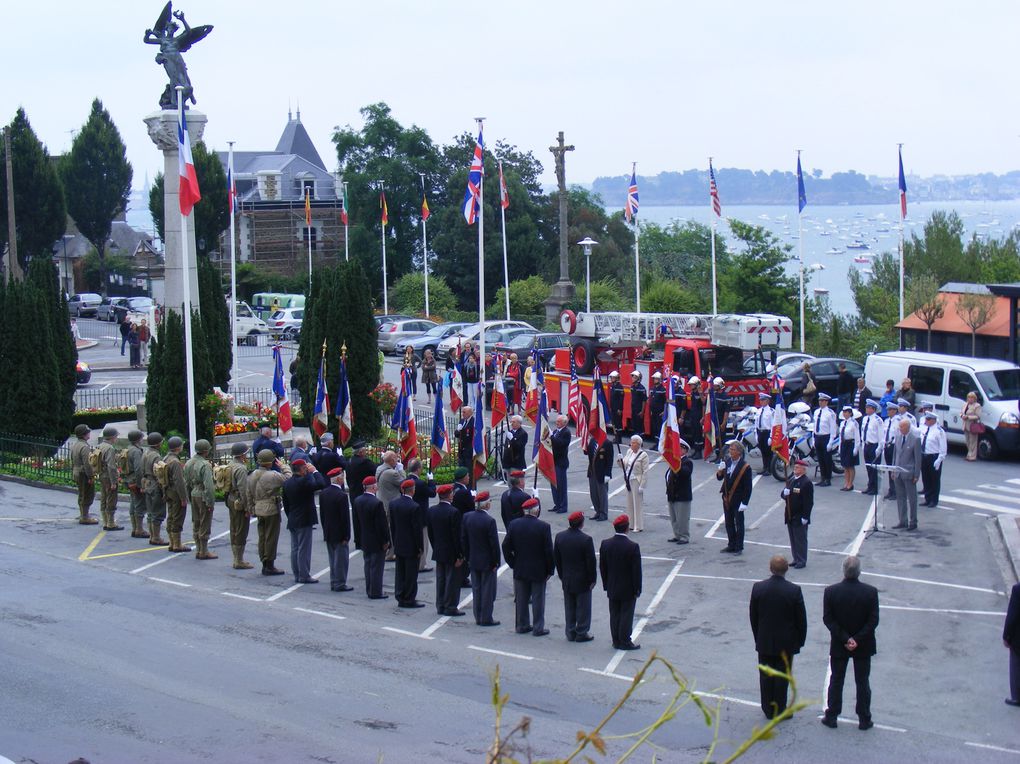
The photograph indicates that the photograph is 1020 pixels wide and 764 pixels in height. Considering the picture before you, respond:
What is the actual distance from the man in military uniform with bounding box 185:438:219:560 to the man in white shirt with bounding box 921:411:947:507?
11257 mm

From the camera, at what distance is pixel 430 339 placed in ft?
145

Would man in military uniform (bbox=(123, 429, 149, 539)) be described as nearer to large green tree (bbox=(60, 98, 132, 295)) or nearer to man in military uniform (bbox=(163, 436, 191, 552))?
man in military uniform (bbox=(163, 436, 191, 552))

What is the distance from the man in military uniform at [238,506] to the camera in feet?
54.5

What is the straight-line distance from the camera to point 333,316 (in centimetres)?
2491

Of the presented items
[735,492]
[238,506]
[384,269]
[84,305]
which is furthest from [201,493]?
[84,305]

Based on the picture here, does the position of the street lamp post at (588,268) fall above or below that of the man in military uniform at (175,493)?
above

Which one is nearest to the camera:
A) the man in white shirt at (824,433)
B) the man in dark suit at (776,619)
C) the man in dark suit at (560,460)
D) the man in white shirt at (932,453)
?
the man in dark suit at (776,619)

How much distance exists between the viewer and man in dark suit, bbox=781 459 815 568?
16.3 meters

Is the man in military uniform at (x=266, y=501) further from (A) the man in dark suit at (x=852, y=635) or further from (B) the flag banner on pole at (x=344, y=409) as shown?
(A) the man in dark suit at (x=852, y=635)

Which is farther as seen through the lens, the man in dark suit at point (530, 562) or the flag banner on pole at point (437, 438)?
the flag banner on pole at point (437, 438)

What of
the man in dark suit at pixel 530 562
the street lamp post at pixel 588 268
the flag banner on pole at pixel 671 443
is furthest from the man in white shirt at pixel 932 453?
the street lamp post at pixel 588 268

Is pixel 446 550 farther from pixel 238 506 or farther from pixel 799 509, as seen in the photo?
pixel 799 509

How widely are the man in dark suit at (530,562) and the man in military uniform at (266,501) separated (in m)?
3.94

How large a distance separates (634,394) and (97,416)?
13.5m
